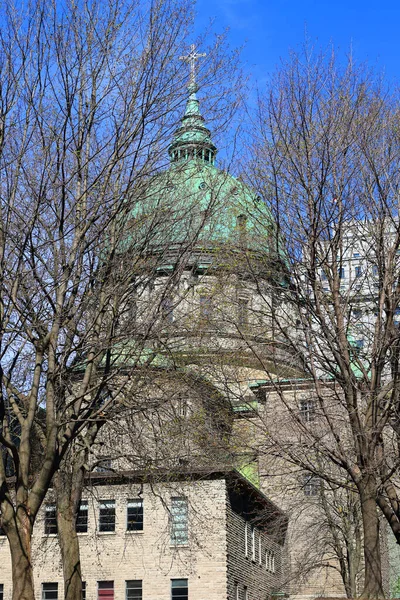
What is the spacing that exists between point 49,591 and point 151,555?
4.90 metres

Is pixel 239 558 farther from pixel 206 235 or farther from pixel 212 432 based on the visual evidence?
pixel 206 235

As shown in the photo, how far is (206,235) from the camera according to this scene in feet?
63.9

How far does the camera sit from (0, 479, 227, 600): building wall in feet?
124

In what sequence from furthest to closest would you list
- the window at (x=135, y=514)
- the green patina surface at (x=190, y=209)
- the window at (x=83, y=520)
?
the window at (x=83, y=520) → the window at (x=135, y=514) → the green patina surface at (x=190, y=209)

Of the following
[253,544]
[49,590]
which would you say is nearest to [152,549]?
[49,590]

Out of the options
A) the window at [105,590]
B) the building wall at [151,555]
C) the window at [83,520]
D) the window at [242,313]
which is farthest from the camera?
the window at [83,520]

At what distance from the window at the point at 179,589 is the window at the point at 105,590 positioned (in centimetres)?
276

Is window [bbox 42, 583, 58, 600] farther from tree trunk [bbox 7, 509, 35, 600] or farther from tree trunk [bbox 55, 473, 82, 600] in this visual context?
tree trunk [bbox 7, 509, 35, 600]

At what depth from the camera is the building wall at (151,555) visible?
37.8 m

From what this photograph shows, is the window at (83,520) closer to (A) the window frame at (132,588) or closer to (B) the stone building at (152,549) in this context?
(B) the stone building at (152,549)

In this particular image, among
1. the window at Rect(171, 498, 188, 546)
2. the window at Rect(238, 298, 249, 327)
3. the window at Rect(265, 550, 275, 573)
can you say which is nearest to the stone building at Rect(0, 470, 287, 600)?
the window at Rect(171, 498, 188, 546)

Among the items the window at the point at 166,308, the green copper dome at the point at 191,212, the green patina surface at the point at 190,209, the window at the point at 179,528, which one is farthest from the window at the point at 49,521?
the window at the point at 166,308

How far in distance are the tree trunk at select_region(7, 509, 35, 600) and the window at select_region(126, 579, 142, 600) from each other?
26287mm

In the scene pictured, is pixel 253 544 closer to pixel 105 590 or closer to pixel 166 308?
pixel 105 590
